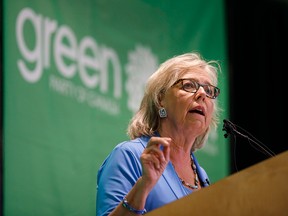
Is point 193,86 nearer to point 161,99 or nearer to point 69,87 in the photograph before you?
point 161,99

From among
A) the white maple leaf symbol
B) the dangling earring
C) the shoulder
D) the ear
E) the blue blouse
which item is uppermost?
the white maple leaf symbol

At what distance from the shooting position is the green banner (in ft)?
13.4

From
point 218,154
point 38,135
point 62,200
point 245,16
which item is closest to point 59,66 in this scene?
point 38,135

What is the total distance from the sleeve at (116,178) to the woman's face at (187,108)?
0.30 m

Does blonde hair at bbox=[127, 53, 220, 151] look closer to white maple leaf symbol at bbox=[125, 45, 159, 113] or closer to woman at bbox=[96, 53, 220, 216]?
woman at bbox=[96, 53, 220, 216]

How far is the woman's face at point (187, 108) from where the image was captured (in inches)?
126

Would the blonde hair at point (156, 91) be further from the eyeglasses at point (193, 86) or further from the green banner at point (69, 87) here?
the green banner at point (69, 87)

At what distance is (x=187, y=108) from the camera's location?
→ 321 centimetres

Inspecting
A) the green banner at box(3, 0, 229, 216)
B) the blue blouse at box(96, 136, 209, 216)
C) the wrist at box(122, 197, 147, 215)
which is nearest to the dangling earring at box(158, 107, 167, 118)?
the blue blouse at box(96, 136, 209, 216)

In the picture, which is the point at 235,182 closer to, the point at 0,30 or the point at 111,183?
the point at 111,183

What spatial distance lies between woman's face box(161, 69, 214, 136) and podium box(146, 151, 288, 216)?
1040 mm

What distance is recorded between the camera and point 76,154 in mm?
4414

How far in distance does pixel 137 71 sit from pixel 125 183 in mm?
2152

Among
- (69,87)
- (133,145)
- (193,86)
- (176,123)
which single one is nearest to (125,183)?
(133,145)
